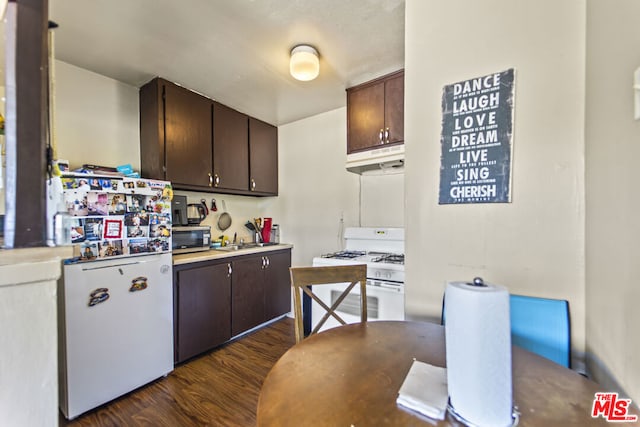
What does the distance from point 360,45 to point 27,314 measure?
6.88ft

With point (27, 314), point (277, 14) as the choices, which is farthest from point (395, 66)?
point (27, 314)

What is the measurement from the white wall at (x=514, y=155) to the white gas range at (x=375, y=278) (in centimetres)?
40

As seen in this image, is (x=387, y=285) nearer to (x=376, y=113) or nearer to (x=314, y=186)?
(x=376, y=113)

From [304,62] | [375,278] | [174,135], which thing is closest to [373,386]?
[375,278]

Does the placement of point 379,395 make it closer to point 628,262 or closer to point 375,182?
point 628,262

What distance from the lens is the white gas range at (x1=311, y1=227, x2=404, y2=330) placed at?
187cm

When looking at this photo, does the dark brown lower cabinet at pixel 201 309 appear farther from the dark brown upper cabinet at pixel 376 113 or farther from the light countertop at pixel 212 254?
the dark brown upper cabinet at pixel 376 113

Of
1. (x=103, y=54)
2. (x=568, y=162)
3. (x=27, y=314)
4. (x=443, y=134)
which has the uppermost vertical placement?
(x=103, y=54)

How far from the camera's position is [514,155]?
47.1 inches

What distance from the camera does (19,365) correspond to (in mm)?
587

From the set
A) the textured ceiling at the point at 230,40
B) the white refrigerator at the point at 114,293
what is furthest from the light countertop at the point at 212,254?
the textured ceiling at the point at 230,40

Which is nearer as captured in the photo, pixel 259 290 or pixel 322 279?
pixel 322 279

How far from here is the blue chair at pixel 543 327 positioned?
105cm

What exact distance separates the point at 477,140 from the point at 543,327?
857mm
